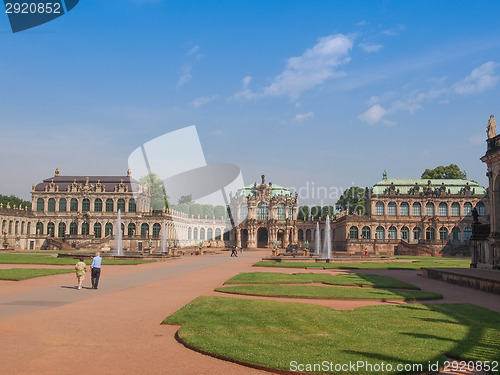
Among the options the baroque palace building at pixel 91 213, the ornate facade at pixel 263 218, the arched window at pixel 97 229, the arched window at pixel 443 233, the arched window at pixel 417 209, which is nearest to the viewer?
the arched window at pixel 443 233

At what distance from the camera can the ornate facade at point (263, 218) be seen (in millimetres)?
114250

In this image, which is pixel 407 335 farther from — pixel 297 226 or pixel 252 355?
pixel 297 226

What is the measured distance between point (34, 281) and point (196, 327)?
1743 cm

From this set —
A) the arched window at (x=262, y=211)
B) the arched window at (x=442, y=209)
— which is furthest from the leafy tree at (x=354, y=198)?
the arched window at (x=442, y=209)

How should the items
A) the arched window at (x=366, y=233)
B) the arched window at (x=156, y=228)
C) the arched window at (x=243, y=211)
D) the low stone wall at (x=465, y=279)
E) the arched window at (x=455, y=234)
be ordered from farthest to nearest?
the arched window at (x=243, y=211) → the arched window at (x=156, y=228) → the arched window at (x=366, y=233) → the arched window at (x=455, y=234) → the low stone wall at (x=465, y=279)

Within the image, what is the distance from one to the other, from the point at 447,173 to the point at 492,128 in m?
85.6

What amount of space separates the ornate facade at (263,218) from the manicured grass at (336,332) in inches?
3749

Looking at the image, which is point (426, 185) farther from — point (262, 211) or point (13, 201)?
point (13, 201)

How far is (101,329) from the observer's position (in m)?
13.9

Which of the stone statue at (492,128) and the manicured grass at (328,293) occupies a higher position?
the stone statue at (492,128)

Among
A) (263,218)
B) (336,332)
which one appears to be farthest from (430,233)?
(336,332)

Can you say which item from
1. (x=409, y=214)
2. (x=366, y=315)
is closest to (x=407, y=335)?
(x=366, y=315)

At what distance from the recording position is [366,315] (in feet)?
53.1

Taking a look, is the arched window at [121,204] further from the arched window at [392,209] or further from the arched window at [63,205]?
the arched window at [392,209]
